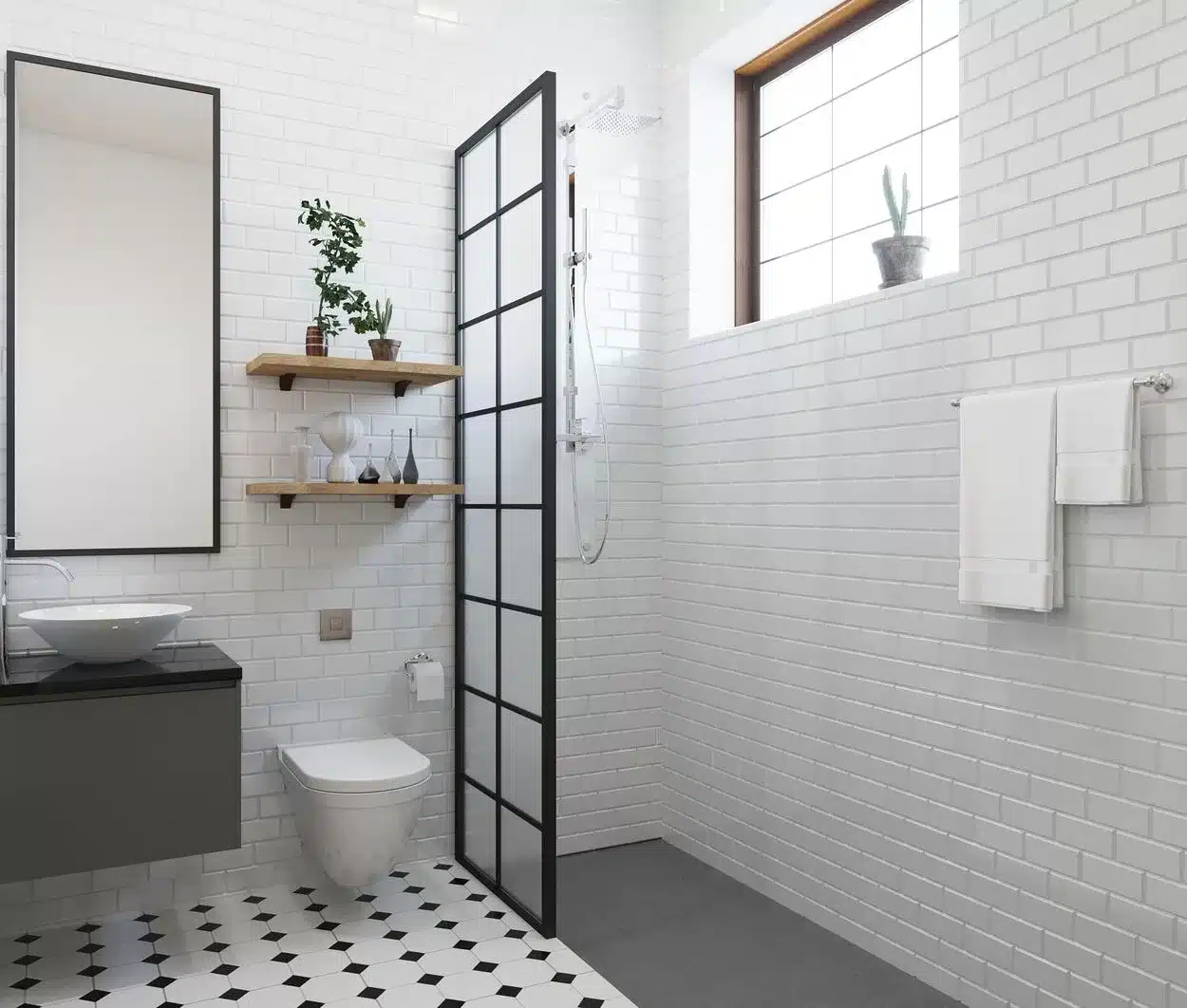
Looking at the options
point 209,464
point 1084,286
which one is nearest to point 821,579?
point 1084,286

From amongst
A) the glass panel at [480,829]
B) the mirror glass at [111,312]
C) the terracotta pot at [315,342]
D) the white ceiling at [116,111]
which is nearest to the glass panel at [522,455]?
the terracotta pot at [315,342]

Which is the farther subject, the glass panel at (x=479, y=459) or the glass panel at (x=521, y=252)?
the glass panel at (x=479, y=459)

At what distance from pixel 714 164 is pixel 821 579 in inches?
67.3

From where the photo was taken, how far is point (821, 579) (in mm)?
3166

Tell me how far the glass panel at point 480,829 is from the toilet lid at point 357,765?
0.32 metres

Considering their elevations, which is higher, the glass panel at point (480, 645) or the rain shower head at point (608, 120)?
the rain shower head at point (608, 120)

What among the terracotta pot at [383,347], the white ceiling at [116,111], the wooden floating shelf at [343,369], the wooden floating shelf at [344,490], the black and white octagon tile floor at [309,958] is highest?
the white ceiling at [116,111]

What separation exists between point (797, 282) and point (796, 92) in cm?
70

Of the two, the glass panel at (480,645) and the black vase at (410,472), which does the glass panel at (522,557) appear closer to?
the glass panel at (480,645)

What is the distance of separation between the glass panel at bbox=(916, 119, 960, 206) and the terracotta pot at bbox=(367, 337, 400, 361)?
5.70 feet

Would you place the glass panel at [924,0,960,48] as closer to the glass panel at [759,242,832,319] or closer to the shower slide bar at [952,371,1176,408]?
the glass panel at [759,242,832,319]

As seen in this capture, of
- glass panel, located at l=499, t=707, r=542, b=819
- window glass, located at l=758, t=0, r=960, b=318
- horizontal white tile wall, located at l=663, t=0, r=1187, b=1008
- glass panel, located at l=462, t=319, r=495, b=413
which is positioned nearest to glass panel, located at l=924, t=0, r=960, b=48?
window glass, located at l=758, t=0, r=960, b=318

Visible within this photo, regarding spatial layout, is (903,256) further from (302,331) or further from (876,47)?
(302,331)

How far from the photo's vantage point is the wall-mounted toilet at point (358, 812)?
2922 mm
